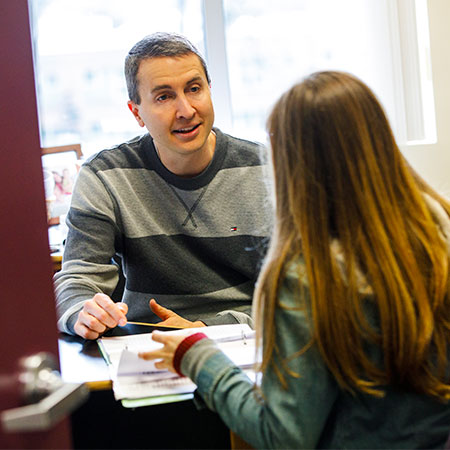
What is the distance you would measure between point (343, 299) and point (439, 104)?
6.89 feet

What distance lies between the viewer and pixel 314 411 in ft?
2.86

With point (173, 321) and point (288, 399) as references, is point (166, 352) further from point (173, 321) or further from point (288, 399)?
point (173, 321)

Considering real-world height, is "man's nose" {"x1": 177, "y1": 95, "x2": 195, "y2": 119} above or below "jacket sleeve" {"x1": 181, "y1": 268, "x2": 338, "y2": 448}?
above

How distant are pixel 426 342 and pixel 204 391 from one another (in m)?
0.33

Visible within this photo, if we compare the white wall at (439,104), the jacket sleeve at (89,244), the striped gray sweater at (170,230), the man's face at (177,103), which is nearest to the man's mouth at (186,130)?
the man's face at (177,103)

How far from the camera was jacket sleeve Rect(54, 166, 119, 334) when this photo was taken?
5.11 ft

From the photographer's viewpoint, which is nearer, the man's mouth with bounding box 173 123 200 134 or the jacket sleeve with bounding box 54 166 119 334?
the jacket sleeve with bounding box 54 166 119 334

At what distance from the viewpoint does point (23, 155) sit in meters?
0.67

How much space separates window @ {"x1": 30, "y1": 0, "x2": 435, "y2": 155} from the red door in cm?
241

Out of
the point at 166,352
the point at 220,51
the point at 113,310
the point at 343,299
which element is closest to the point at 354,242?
the point at 343,299

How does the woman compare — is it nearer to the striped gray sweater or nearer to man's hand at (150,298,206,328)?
man's hand at (150,298,206,328)

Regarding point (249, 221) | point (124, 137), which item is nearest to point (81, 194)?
point (249, 221)

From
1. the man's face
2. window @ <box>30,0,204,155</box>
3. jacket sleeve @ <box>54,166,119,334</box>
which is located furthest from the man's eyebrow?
window @ <box>30,0,204,155</box>

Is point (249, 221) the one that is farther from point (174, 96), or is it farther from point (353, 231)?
point (353, 231)
